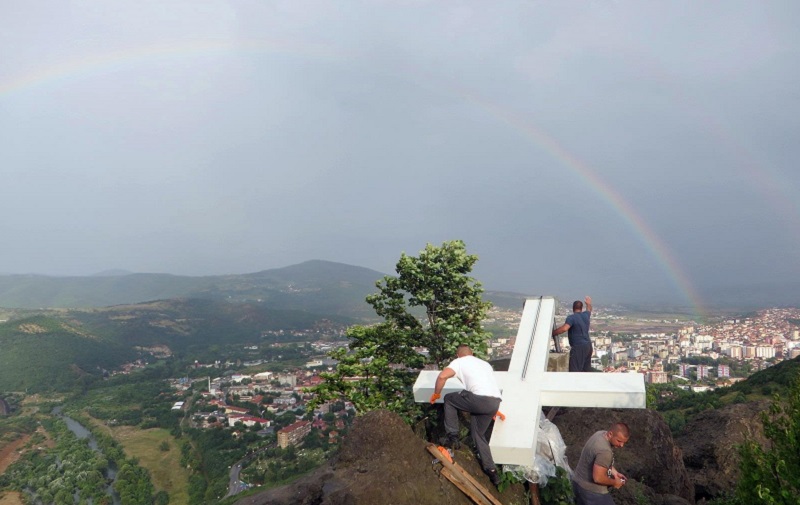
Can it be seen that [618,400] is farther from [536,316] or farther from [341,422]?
[341,422]

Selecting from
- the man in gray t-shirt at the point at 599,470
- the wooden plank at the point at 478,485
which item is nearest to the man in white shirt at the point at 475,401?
the wooden plank at the point at 478,485

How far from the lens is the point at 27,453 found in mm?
67062

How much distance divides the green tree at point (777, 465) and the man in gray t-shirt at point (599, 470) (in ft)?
4.52

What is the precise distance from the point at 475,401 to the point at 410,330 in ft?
21.7

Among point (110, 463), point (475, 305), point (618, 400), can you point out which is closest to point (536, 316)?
point (475, 305)

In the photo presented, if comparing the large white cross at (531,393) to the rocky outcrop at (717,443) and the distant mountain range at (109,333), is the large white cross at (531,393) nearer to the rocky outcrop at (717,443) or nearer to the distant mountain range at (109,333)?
the rocky outcrop at (717,443)

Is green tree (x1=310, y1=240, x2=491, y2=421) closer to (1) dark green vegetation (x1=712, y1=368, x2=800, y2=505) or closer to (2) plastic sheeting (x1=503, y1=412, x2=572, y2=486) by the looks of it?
(2) plastic sheeting (x1=503, y1=412, x2=572, y2=486)

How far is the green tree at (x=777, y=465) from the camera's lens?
16.6 feet

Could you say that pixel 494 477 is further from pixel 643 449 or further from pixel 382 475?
pixel 643 449

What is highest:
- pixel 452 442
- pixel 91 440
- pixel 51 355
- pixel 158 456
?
pixel 452 442

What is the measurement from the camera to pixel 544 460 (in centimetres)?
817

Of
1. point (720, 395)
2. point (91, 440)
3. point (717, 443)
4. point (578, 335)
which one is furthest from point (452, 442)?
point (91, 440)

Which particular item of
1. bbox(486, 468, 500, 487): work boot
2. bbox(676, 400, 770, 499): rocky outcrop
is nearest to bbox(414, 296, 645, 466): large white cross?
bbox(486, 468, 500, 487): work boot

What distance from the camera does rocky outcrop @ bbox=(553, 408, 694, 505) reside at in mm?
10047
